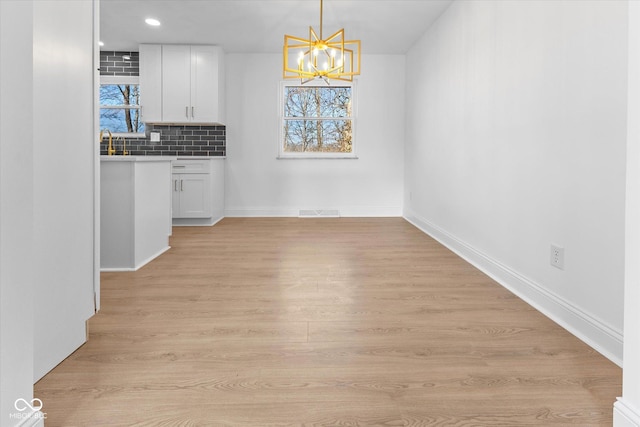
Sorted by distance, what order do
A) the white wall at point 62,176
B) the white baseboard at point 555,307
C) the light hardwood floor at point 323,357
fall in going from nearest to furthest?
1. the light hardwood floor at point 323,357
2. the white wall at point 62,176
3. the white baseboard at point 555,307

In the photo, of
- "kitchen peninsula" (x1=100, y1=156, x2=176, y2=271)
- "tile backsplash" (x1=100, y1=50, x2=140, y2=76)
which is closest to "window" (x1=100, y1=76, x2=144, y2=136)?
"tile backsplash" (x1=100, y1=50, x2=140, y2=76)

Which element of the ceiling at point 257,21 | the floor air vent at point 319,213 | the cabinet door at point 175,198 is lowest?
the floor air vent at point 319,213

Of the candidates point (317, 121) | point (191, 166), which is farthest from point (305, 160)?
point (191, 166)

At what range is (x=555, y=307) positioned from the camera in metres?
2.43

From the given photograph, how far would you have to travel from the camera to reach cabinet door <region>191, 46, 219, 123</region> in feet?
20.7

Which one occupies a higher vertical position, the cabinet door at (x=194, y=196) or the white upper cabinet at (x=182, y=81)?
the white upper cabinet at (x=182, y=81)

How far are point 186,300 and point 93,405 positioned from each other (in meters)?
1.24

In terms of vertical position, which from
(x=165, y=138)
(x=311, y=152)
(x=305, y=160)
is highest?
(x=165, y=138)

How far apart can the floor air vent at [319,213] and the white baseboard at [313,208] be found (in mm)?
36

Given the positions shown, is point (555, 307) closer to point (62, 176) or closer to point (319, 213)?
point (62, 176)

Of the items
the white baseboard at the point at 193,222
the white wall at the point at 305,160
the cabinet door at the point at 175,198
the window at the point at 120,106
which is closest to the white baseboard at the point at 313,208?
the white wall at the point at 305,160

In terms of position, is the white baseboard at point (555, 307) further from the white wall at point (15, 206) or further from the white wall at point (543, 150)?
the white wall at point (15, 206)

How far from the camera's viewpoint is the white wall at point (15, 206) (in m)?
1.15

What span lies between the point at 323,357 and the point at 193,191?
14.9ft
